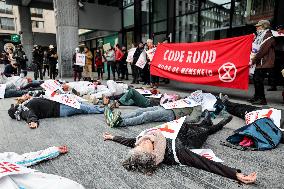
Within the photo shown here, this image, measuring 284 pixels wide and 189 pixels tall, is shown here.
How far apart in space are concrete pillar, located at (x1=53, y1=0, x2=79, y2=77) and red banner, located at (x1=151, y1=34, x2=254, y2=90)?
6.56 metres

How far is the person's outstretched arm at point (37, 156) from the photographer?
2774 millimetres

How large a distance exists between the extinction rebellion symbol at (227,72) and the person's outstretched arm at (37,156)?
182 inches

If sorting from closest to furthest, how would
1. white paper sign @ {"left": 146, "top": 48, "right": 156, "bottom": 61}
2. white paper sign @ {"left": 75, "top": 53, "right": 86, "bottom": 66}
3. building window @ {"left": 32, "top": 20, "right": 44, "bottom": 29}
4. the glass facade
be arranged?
white paper sign @ {"left": 146, "top": 48, "right": 156, "bottom": 61} < the glass facade < white paper sign @ {"left": 75, "top": 53, "right": 86, "bottom": 66} < building window @ {"left": 32, "top": 20, "right": 44, "bottom": 29}

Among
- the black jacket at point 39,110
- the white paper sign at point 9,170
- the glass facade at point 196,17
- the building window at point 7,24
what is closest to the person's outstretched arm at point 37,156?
the white paper sign at point 9,170

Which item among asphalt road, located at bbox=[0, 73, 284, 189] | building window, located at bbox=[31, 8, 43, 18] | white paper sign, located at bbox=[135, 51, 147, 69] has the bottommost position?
asphalt road, located at bbox=[0, 73, 284, 189]

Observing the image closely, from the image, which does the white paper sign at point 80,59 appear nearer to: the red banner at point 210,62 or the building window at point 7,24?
the red banner at point 210,62

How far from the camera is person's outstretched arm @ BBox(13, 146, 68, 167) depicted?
2774mm

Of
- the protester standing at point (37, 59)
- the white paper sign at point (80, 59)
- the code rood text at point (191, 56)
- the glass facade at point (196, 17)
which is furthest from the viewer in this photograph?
the protester standing at point (37, 59)

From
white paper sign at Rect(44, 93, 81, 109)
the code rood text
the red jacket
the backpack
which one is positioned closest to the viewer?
the backpack

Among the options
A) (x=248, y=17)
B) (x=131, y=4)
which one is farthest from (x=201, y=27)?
(x=131, y=4)

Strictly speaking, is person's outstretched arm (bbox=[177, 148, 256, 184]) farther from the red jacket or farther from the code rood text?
the red jacket

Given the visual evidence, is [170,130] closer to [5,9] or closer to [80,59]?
[80,59]

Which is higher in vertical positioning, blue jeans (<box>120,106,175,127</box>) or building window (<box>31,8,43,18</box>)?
building window (<box>31,8,43,18</box>)

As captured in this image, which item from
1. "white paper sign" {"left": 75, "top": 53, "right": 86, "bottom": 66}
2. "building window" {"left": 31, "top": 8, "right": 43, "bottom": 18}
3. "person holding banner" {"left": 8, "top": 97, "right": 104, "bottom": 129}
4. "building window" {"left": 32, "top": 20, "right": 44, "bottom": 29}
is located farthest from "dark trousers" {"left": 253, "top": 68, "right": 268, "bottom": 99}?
"building window" {"left": 31, "top": 8, "right": 43, "bottom": 18}
